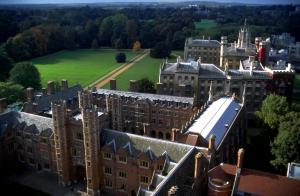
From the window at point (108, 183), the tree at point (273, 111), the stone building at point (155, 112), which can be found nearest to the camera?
the window at point (108, 183)

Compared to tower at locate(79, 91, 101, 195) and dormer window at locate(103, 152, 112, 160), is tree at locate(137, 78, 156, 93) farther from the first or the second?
dormer window at locate(103, 152, 112, 160)

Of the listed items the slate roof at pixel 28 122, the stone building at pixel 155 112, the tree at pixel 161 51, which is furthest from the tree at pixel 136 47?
the slate roof at pixel 28 122

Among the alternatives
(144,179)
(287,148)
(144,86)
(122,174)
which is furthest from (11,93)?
(287,148)

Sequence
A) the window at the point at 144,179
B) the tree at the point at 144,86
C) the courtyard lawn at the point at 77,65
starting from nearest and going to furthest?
the window at the point at 144,179 → the tree at the point at 144,86 → the courtyard lawn at the point at 77,65

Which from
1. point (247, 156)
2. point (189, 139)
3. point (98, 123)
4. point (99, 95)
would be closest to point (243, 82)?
point (247, 156)

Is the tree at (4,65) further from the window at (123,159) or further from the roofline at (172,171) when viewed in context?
the roofline at (172,171)

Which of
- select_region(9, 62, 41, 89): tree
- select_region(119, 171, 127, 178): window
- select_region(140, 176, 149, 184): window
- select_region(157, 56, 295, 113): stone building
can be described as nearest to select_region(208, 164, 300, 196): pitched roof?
select_region(140, 176, 149, 184): window
